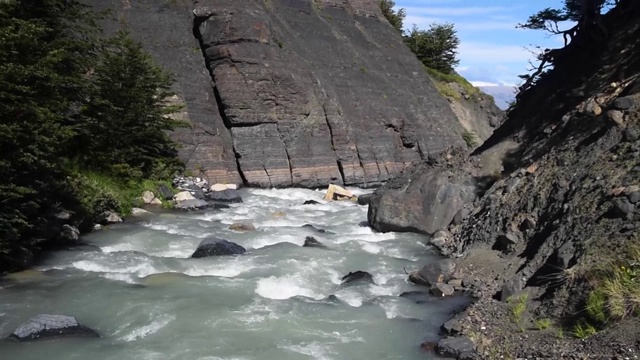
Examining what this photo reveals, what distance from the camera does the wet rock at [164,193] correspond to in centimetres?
1917

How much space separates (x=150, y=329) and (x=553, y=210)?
24.6ft

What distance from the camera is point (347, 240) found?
47.7 feet

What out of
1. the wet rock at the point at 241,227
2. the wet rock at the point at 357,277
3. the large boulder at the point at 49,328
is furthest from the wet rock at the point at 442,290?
the wet rock at the point at 241,227

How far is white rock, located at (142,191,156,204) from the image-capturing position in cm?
1864

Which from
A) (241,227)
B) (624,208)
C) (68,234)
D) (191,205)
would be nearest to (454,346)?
(624,208)

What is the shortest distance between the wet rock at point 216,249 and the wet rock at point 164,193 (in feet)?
22.4

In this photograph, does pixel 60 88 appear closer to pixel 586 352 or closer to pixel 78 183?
pixel 78 183

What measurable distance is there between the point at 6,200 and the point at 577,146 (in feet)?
36.9

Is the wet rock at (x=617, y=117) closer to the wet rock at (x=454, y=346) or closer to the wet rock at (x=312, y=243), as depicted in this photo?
the wet rock at (x=454, y=346)

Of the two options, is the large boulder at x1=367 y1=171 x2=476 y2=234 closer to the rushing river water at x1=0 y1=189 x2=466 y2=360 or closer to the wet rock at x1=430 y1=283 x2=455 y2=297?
the rushing river water at x1=0 y1=189 x2=466 y2=360

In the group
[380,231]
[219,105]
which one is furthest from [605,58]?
[219,105]

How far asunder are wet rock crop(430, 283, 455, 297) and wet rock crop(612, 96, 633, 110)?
521cm

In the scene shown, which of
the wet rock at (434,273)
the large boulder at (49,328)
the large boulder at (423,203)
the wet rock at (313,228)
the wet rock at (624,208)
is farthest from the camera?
the wet rock at (313,228)

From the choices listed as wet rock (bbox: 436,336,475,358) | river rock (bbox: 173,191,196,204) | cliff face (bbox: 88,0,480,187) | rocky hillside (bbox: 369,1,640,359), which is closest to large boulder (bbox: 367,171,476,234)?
rocky hillside (bbox: 369,1,640,359)
